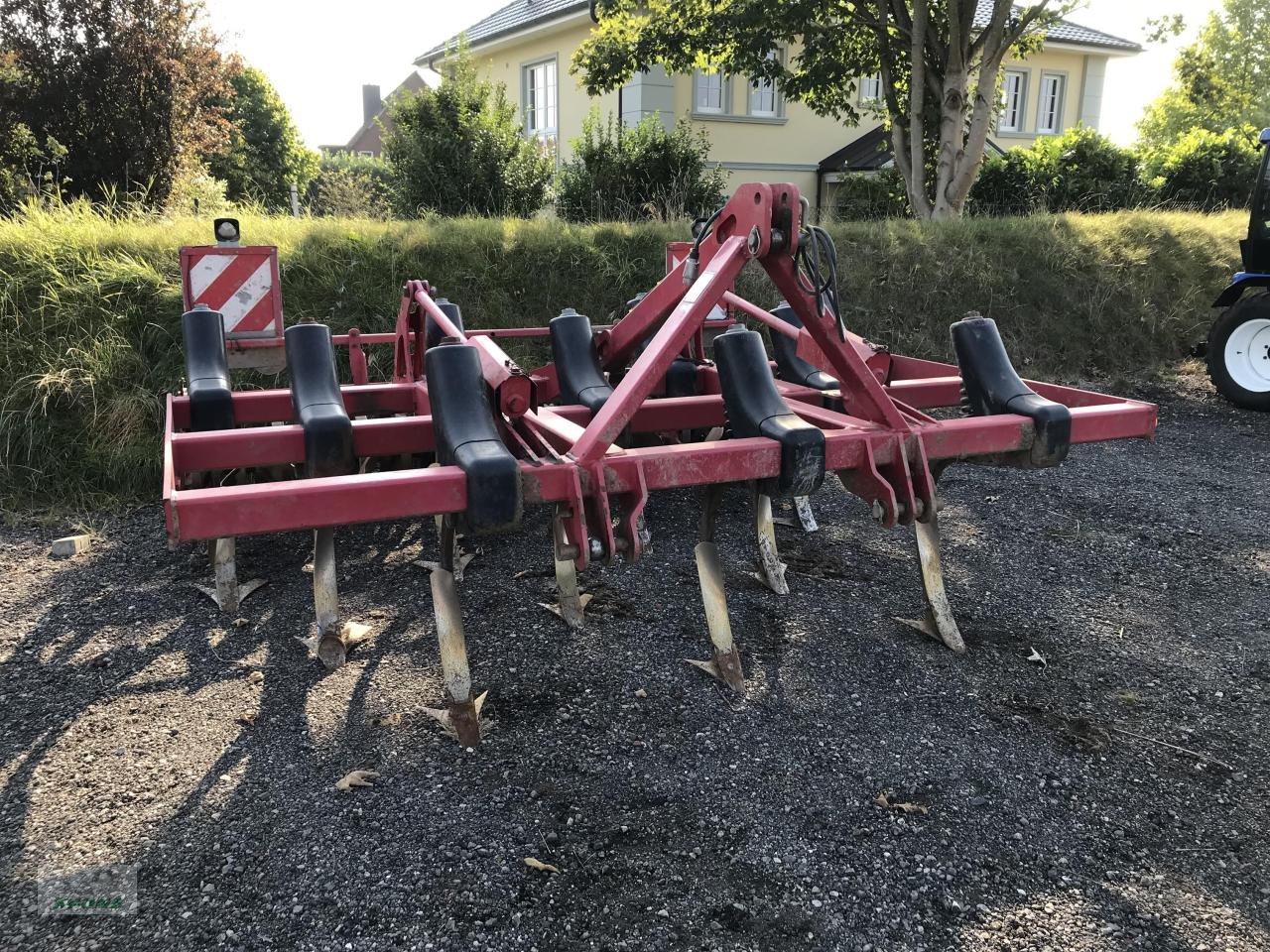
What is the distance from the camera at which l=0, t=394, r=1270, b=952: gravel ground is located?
201 cm

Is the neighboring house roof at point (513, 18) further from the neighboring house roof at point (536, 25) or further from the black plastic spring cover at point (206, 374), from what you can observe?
the black plastic spring cover at point (206, 374)

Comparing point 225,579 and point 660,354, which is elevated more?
point 660,354

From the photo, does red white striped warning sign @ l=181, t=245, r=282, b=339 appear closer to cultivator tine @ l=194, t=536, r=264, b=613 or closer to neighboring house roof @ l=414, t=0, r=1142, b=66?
cultivator tine @ l=194, t=536, r=264, b=613

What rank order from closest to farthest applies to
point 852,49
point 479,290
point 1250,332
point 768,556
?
point 768,556 → point 479,290 → point 1250,332 → point 852,49

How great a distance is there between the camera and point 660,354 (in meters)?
2.64

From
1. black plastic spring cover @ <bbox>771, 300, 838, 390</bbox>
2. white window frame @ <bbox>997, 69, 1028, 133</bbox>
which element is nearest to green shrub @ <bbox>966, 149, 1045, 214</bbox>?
white window frame @ <bbox>997, 69, 1028, 133</bbox>

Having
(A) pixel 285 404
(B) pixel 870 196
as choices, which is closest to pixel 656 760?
(A) pixel 285 404

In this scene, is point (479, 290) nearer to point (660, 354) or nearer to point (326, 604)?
point (326, 604)

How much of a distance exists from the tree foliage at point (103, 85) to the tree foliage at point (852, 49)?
4.60 metres

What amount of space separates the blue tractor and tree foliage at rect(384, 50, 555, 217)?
7.61m

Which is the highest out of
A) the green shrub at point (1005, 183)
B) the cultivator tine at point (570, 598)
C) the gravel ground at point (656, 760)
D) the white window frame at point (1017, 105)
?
the white window frame at point (1017, 105)

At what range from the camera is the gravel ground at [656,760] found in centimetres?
201

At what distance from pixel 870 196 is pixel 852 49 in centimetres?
465

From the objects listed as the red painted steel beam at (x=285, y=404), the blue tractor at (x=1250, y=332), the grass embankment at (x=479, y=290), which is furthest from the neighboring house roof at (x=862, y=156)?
the red painted steel beam at (x=285, y=404)
